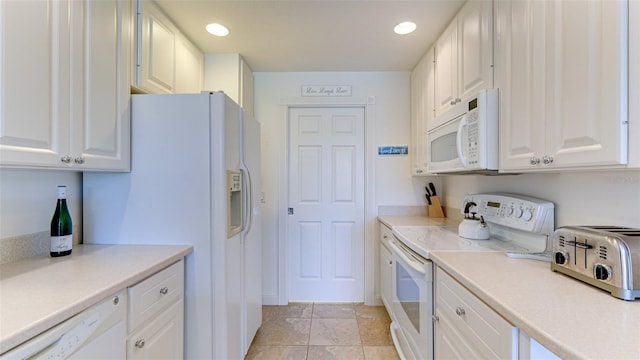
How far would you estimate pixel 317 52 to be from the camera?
2.41m

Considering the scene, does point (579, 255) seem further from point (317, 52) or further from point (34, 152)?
point (317, 52)

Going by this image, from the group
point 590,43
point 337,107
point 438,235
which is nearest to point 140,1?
point 337,107

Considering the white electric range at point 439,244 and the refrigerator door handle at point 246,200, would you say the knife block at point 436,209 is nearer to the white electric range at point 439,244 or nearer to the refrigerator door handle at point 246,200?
the white electric range at point 439,244

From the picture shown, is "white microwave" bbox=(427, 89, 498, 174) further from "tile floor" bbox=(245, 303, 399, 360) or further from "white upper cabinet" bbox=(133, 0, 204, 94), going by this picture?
"white upper cabinet" bbox=(133, 0, 204, 94)

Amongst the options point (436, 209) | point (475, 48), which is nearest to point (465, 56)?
point (475, 48)

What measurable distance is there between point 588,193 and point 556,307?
710mm

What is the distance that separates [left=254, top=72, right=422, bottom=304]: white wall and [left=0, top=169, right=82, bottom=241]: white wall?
1.59 metres

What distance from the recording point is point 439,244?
1553 millimetres

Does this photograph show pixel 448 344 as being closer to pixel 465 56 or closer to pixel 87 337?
pixel 87 337

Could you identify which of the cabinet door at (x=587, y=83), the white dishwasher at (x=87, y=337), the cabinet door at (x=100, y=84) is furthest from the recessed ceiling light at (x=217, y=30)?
the cabinet door at (x=587, y=83)

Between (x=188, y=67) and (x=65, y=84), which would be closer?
(x=65, y=84)

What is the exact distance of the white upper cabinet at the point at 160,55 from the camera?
162 centimetres

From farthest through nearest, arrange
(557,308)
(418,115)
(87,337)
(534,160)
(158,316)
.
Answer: (418,115) → (158,316) → (534,160) → (87,337) → (557,308)

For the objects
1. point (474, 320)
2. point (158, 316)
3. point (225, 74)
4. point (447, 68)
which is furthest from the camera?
point (225, 74)
